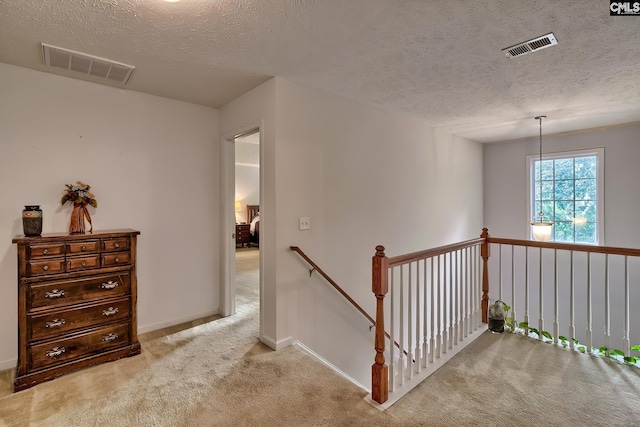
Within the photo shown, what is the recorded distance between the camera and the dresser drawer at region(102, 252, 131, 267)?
2475 millimetres

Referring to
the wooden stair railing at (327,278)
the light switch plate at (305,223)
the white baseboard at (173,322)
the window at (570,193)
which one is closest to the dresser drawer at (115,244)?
the white baseboard at (173,322)

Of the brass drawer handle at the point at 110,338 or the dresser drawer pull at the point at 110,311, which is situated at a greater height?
the dresser drawer pull at the point at 110,311

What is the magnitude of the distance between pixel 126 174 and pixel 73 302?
1234 millimetres

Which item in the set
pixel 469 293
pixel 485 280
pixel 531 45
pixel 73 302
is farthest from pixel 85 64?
pixel 485 280

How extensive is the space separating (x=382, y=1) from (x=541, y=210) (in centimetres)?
510

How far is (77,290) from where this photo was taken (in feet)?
7.73

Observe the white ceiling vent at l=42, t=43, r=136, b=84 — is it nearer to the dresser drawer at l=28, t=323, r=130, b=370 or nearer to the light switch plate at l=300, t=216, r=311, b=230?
the light switch plate at l=300, t=216, r=311, b=230

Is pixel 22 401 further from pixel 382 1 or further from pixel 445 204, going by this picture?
pixel 445 204

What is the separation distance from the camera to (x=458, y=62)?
2469 millimetres

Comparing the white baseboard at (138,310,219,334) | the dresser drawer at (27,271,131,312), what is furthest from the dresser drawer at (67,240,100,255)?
the white baseboard at (138,310,219,334)

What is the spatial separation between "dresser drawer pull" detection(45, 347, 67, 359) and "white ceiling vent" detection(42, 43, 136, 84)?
2143 millimetres

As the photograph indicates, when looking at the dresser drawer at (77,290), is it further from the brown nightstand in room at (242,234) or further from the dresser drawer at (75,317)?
the brown nightstand in room at (242,234)

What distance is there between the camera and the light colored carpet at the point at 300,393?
6.09ft

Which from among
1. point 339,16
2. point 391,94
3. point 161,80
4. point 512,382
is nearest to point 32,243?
point 161,80
